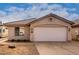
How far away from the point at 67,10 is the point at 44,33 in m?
0.74

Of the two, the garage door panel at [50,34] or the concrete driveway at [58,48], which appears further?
the garage door panel at [50,34]

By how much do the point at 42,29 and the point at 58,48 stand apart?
571 mm

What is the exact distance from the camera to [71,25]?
512 cm

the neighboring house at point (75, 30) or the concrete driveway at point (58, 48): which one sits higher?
the neighboring house at point (75, 30)

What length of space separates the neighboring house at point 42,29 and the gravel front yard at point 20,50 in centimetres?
18

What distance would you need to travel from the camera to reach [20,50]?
510cm

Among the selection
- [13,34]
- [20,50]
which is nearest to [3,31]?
[13,34]

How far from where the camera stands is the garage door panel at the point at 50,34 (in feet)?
17.1

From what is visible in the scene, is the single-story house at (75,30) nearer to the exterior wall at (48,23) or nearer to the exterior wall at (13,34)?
the exterior wall at (48,23)

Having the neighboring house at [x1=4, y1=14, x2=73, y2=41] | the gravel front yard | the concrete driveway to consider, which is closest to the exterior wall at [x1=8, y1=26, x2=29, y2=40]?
the neighboring house at [x1=4, y1=14, x2=73, y2=41]

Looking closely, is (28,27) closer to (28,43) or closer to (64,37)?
(28,43)

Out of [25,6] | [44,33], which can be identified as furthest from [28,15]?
[44,33]

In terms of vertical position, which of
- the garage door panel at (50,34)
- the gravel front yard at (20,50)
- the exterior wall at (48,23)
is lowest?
the gravel front yard at (20,50)

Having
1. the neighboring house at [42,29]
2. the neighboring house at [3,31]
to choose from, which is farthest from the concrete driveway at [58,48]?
the neighboring house at [3,31]
